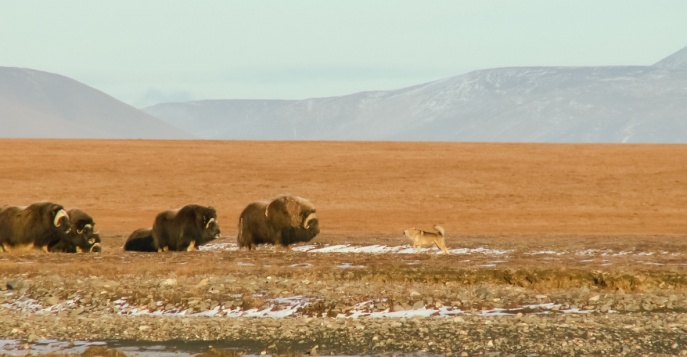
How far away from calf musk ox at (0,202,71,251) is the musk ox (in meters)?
3.04

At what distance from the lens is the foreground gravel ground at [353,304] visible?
14.6 metres

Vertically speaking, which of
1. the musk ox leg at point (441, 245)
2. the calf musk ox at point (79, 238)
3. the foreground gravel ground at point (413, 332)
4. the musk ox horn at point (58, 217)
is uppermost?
the musk ox horn at point (58, 217)

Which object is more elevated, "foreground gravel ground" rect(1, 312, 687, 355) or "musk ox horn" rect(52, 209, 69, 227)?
"musk ox horn" rect(52, 209, 69, 227)

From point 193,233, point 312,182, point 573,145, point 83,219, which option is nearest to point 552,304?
point 193,233

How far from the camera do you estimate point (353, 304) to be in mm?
18125

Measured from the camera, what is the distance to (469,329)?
1531 cm

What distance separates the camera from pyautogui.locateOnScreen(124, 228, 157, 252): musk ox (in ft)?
104

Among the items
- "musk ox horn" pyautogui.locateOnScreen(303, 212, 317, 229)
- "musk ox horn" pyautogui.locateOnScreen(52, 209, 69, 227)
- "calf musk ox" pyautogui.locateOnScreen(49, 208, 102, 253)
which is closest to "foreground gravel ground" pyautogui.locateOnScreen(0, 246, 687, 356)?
"musk ox horn" pyautogui.locateOnScreen(303, 212, 317, 229)

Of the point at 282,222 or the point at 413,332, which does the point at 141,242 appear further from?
the point at 413,332

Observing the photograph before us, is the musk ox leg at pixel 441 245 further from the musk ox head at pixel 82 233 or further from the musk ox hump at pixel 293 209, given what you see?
the musk ox head at pixel 82 233

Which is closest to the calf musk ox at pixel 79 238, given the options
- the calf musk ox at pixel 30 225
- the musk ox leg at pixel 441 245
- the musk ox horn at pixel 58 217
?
the calf musk ox at pixel 30 225

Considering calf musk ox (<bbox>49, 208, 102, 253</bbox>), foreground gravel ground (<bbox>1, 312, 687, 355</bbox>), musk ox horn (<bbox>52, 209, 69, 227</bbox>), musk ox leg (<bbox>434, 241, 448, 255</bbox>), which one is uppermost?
musk ox horn (<bbox>52, 209, 69, 227</bbox>)

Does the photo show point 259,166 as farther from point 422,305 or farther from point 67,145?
point 422,305

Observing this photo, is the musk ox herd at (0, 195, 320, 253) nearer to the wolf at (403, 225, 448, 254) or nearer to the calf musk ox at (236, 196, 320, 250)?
the calf musk ox at (236, 196, 320, 250)
